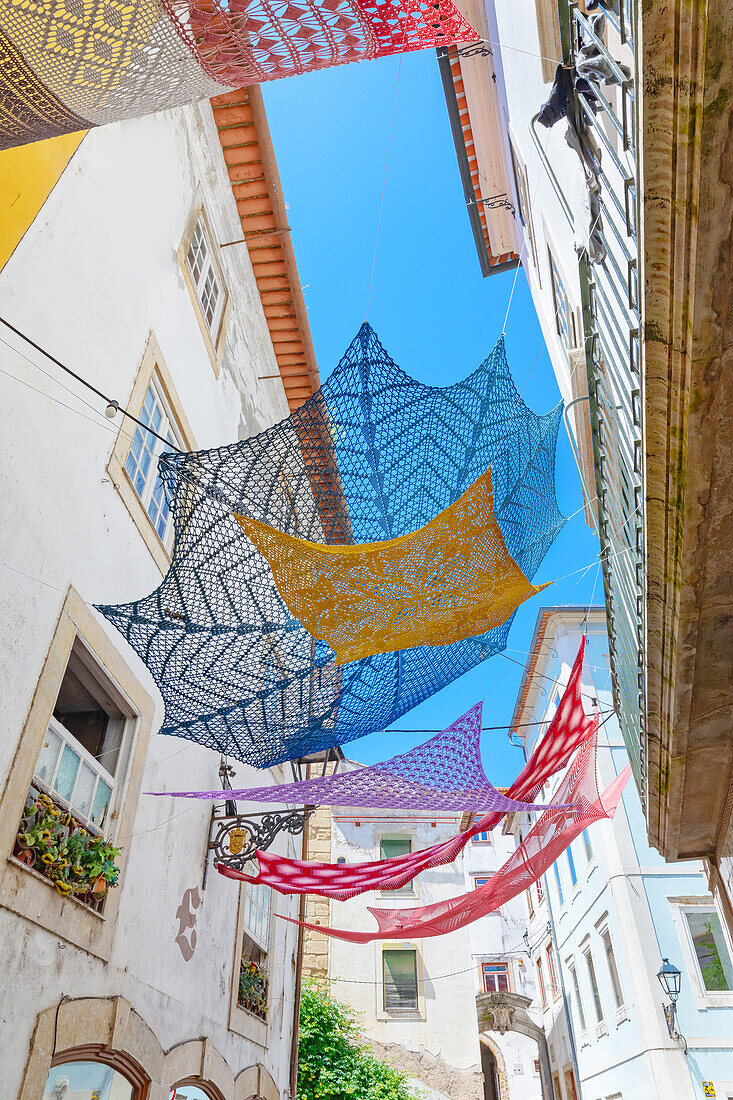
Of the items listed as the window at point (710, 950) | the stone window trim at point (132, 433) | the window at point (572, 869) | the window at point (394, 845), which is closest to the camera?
the stone window trim at point (132, 433)

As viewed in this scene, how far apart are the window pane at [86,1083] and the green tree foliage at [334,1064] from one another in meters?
10.8

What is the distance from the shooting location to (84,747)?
5359 millimetres

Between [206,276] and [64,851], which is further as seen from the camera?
[206,276]

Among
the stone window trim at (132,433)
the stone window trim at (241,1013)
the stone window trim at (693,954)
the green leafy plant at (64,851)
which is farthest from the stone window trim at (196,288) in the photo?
the stone window trim at (693,954)

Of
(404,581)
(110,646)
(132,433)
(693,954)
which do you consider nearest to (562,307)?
(132,433)

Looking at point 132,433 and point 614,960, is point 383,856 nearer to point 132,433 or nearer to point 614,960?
point 614,960

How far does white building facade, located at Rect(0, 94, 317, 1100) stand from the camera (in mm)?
4148

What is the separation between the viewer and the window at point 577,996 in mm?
16719

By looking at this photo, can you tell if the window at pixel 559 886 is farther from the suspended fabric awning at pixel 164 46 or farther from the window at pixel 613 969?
the suspended fabric awning at pixel 164 46

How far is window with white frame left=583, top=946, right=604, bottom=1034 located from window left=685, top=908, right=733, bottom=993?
302 cm

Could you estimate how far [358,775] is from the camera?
5.84 meters

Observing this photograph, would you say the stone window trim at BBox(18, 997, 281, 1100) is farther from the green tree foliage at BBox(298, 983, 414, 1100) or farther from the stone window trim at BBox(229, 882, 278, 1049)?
the green tree foliage at BBox(298, 983, 414, 1100)

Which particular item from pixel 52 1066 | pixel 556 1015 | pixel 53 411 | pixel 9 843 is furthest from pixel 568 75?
pixel 556 1015

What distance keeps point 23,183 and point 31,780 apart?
3.51 m
